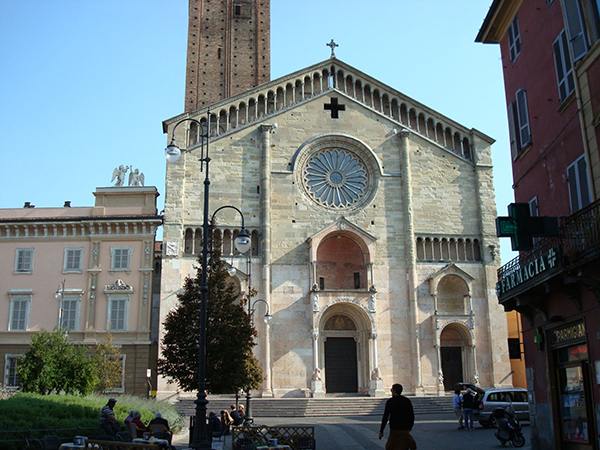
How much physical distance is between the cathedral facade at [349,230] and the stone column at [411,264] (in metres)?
0.09

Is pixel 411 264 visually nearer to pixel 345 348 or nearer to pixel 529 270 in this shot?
pixel 345 348

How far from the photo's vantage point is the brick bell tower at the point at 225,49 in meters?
50.7

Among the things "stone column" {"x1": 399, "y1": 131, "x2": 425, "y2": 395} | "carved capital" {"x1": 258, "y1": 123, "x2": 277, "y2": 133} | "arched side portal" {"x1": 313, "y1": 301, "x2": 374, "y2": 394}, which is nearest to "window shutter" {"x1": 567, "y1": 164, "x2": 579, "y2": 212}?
"arched side portal" {"x1": 313, "y1": 301, "x2": 374, "y2": 394}

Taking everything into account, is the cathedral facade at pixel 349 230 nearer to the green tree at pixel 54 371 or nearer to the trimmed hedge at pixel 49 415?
the green tree at pixel 54 371

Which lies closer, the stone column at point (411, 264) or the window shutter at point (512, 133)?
the window shutter at point (512, 133)

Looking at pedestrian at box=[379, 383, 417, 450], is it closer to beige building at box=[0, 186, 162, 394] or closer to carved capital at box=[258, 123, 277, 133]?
beige building at box=[0, 186, 162, 394]

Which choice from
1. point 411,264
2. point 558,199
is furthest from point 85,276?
point 558,199

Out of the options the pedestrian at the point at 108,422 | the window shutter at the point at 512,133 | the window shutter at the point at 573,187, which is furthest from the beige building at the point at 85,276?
the window shutter at the point at 573,187

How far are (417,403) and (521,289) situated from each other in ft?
63.9

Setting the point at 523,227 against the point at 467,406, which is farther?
the point at 467,406

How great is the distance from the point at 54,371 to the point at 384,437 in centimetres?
1374

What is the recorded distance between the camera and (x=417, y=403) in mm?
33406

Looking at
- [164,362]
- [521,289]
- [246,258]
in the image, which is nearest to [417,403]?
[246,258]

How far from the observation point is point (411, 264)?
121 ft
